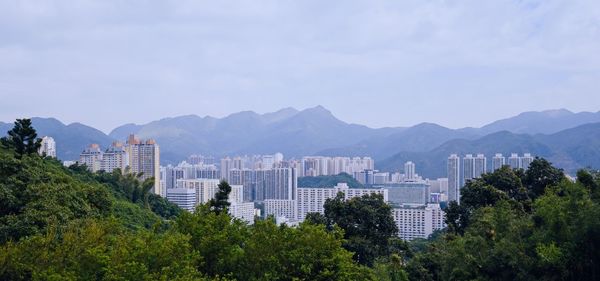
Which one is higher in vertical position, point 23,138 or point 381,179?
point 23,138

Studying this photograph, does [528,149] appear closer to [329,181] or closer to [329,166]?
[329,166]

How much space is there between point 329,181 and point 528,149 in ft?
80.7

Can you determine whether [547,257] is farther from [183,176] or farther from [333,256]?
[183,176]

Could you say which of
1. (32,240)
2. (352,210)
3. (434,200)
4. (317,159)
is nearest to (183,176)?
(317,159)

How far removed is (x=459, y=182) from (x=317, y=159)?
2041 centimetres

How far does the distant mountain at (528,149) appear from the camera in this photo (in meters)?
54.4

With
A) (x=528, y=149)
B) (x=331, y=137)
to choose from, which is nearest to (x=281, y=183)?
(x=528, y=149)

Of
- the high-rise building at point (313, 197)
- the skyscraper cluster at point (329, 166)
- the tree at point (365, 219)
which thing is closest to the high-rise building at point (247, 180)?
the high-rise building at point (313, 197)

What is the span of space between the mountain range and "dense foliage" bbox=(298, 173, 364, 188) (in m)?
18.5

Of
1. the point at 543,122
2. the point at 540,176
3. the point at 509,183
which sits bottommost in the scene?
the point at 509,183

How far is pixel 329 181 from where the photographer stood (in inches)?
2040

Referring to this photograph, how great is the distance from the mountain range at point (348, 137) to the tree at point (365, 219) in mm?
44055

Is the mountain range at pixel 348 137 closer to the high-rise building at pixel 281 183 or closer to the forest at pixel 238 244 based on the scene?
the high-rise building at pixel 281 183

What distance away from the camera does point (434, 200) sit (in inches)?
1870
